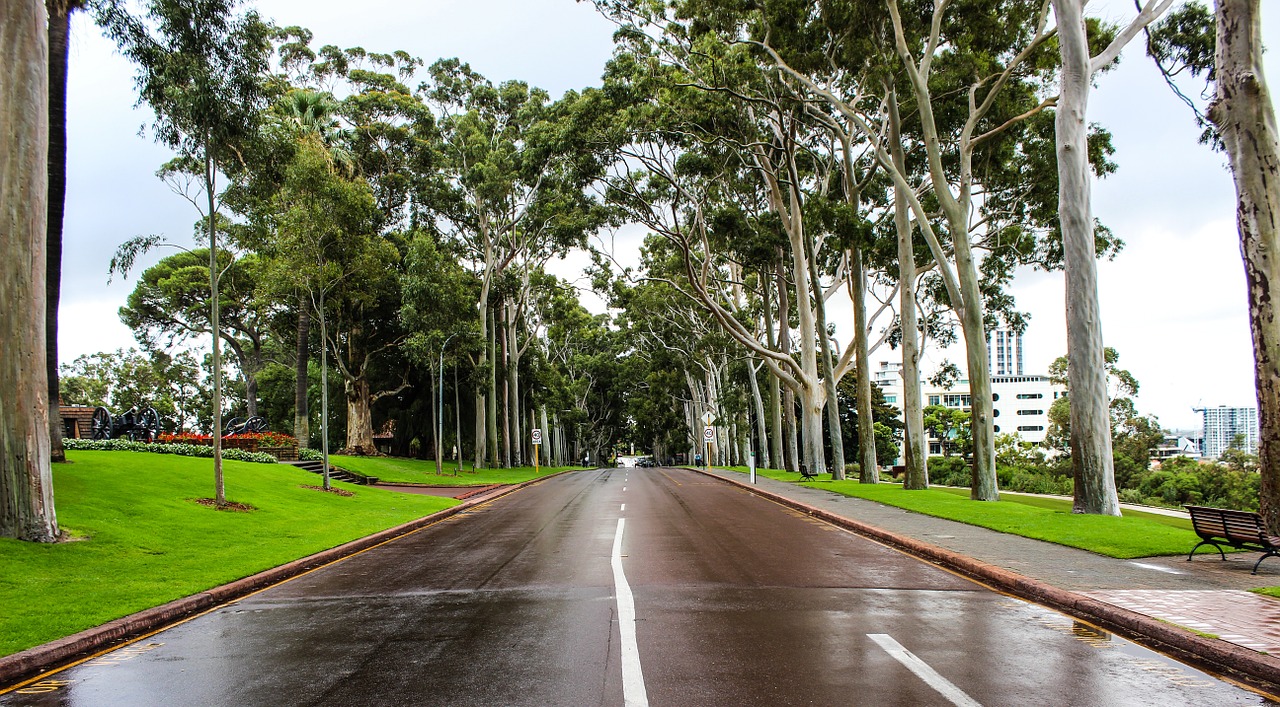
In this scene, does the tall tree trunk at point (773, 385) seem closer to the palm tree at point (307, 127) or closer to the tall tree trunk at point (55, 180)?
the palm tree at point (307, 127)

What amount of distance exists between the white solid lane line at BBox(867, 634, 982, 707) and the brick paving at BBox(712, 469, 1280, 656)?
249 centimetres

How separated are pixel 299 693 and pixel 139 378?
7098cm

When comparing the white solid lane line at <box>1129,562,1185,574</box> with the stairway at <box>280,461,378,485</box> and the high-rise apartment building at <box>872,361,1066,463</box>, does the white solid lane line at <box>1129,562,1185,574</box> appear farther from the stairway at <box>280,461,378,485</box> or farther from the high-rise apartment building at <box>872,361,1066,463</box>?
the high-rise apartment building at <box>872,361,1066,463</box>

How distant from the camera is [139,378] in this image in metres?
65.8

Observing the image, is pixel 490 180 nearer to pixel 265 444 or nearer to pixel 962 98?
pixel 265 444

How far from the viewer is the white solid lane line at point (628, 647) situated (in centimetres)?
536

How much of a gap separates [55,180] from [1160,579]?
20.2m

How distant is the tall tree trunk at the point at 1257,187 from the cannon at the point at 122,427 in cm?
3307

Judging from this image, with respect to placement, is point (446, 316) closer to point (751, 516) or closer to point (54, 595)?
point (751, 516)

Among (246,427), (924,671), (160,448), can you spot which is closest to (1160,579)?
(924,671)

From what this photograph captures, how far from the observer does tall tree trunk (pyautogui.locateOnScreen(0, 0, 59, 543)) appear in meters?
11.6

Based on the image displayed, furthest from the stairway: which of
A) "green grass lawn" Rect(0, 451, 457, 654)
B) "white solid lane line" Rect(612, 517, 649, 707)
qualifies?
"white solid lane line" Rect(612, 517, 649, 707)

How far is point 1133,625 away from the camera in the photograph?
281 inches

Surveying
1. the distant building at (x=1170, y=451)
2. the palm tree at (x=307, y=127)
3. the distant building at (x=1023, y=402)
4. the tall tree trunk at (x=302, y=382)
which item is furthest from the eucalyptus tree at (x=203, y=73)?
the distant building at (x=1023, y=402)
